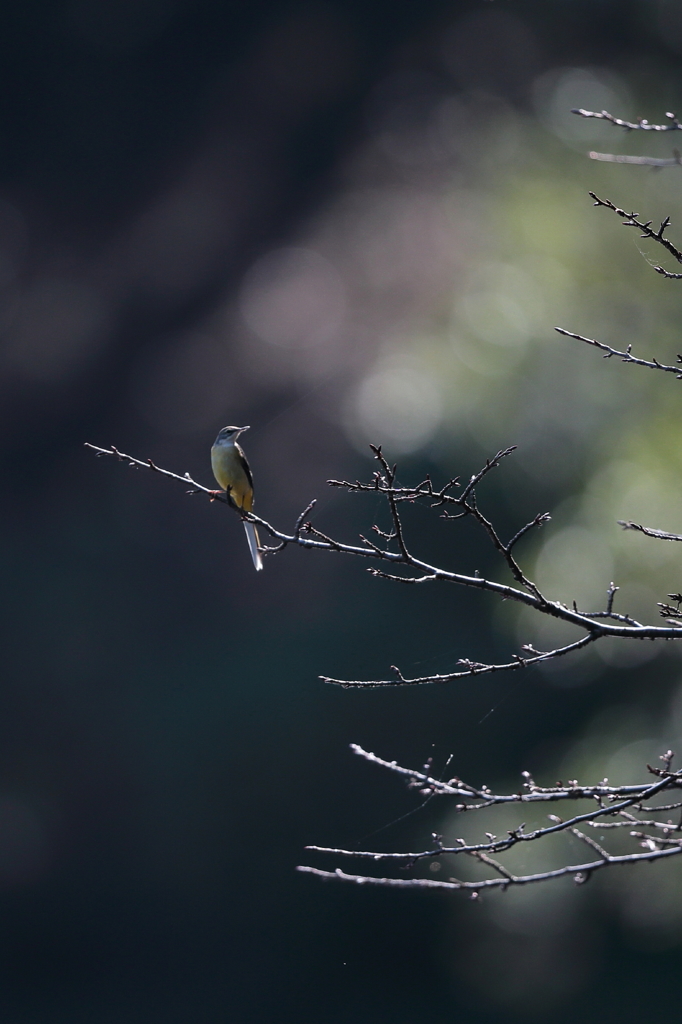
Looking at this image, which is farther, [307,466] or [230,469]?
[307,466]

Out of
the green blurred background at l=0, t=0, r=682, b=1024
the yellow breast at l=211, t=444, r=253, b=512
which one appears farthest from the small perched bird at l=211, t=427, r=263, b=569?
the green blurred background at l=0, t=0, r=682, b=1024

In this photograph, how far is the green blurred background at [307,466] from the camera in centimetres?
1047

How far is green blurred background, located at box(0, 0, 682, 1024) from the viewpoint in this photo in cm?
1047

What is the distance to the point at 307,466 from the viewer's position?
15.4m

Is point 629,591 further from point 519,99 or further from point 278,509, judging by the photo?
point 519,99

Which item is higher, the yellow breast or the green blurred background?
the yellow breast

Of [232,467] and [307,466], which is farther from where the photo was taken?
[307,466]

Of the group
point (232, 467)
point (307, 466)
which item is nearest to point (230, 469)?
point (232, 467)

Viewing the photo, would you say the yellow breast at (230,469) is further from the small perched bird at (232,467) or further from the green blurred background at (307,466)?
the green blurred background at (307,466)

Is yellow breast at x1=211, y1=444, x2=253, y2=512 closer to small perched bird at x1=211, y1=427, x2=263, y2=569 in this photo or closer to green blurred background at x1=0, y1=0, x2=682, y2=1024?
small perched bird at x1=211, y1=427, x2=263, y2=569

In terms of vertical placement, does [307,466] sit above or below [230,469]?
below

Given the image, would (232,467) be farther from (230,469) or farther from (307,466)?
(307,466)

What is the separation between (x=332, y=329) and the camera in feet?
53.7

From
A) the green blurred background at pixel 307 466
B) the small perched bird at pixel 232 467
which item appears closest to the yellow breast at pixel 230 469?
the small perched bird at pixel 232 467
